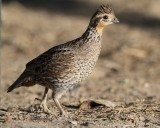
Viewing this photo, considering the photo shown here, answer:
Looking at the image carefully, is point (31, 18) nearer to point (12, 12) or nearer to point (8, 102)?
point (12, 12)

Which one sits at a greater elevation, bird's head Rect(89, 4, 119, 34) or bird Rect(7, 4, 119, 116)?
bird's head Rect(89, 4, 119, 34)

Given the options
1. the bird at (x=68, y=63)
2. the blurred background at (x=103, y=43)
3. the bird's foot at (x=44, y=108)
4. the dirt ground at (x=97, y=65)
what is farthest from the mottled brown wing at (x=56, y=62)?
the blurred background at (x=103, y=43)

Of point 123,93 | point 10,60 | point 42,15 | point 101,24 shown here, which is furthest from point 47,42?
point 101,24

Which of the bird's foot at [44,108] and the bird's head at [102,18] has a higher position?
the bird's head at [102,18]

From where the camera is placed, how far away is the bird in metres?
8.44

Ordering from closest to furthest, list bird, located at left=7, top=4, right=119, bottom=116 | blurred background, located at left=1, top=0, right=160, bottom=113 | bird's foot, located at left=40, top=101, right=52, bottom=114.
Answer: bird, located at left=7, top=4, right=119, bottom=116 < bird's foot, located at left=40, top=101, right=52, bottom=114 < blurred background, located at left=1, top=0, right=160, bottom=113

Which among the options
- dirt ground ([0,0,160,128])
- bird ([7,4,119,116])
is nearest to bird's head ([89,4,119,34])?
bird ([7,4,119,116])

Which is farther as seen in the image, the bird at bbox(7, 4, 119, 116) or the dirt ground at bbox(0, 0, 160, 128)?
the bird at bbox(7, 4, 119, 116)

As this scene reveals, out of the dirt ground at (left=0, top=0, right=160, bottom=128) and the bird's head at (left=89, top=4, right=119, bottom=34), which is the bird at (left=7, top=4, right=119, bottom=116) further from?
the dirt ground at (left=0, top=0, right=160, bottom=128)

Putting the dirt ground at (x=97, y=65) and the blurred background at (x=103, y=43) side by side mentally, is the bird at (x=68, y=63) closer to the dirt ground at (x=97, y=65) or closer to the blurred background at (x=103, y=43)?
the dirt ground at (x=97, y=65)

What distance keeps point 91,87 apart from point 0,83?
1656 millimetres

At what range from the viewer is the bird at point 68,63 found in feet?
27.7

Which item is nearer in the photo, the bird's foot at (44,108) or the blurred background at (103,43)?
the bird's foot at (44,108)

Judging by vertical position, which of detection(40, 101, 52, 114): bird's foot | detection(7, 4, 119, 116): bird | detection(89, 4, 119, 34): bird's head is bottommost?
detection(40, 101, 52, 114): bird's foot
